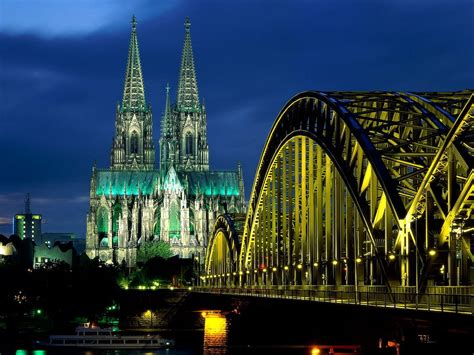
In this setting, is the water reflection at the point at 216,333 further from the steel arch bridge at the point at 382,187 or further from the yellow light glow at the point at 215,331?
the steel arch bridge at the point at 382,187

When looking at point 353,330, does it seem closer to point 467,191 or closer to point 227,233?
point 467,191

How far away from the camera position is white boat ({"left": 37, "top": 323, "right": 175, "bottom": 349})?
14057 cm

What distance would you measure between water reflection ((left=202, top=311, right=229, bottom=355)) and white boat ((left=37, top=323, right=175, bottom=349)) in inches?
754

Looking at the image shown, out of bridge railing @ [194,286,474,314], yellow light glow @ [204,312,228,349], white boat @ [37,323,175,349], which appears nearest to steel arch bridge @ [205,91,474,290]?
bridge railing @ [194,286,474,314]

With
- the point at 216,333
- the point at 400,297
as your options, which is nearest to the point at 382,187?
the point at 400,297

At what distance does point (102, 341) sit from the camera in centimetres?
14650

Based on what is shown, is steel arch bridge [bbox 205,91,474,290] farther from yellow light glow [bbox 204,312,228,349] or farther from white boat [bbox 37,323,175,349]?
white boat [bbox 37,323,175,349]

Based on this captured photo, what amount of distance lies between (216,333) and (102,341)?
30636 millimetres

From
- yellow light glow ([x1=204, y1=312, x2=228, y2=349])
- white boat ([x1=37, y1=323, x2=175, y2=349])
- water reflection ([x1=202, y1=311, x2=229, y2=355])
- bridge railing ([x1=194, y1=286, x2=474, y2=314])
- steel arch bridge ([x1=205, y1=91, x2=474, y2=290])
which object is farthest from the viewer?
white boat ([x1=37, y1=323, x2=175, y2=349])

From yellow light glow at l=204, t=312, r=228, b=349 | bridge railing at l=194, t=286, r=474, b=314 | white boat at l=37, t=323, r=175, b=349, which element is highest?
bridge railing at l=194, t=286, r=474, b=314

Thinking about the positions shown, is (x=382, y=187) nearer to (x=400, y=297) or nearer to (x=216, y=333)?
(x=400, y=297)

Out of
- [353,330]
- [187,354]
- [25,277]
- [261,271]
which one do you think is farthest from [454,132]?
[25,277]

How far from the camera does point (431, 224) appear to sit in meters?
55.2

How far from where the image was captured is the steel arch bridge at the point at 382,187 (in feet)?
175
